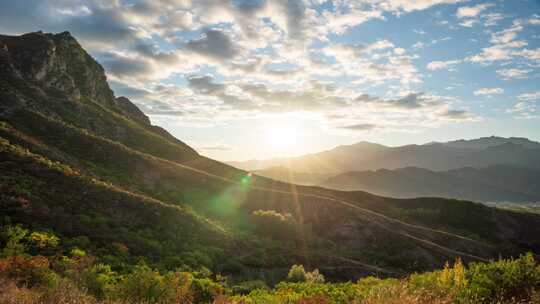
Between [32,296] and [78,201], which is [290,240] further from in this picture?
[32,296]

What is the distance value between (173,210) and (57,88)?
142 ft

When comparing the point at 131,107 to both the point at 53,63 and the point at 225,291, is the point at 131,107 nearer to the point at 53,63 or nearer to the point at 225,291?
the point at 53,63

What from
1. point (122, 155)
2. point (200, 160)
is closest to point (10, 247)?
point (122, 155)

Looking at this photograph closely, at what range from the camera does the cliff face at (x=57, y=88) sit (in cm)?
4782

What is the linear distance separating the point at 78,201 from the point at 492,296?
87.1ft

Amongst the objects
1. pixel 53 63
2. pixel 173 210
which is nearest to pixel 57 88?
pixel 53 63

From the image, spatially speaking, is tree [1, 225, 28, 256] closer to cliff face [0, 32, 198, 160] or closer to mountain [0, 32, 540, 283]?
mountain [0, 32, 540, 283]

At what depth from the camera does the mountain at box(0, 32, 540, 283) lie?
23.3m

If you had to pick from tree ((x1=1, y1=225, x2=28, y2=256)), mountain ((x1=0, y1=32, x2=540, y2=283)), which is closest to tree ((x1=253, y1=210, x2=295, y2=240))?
mountain ((x1=0, y1=32, x2=540, y2=283))

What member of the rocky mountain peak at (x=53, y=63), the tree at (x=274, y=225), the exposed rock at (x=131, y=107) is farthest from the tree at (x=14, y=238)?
the exposed rock at (x=131, y=107)

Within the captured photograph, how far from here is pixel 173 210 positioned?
100 ft

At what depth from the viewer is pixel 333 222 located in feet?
137

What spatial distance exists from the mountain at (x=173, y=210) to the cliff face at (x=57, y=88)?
0.26 metres

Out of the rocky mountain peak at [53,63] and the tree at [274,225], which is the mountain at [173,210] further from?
the rocky mountain peak at [53,63]
